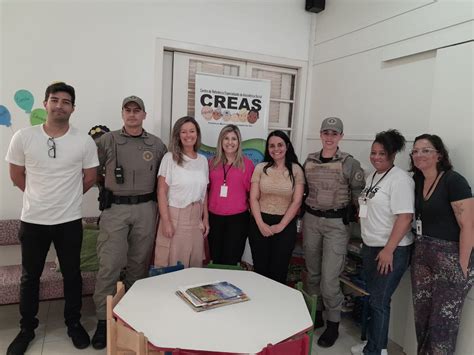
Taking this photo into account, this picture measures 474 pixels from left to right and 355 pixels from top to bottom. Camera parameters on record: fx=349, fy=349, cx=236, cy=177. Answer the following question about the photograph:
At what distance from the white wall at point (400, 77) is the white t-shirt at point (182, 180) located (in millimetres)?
1524

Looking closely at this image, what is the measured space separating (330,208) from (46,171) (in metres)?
1.92

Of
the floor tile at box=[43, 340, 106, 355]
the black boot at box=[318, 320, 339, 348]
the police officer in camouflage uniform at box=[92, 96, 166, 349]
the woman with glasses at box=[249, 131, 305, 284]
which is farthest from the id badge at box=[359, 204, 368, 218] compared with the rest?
the floor tile at box=[43, 340, 106, 355]

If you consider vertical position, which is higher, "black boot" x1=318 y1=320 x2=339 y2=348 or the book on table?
the book on table

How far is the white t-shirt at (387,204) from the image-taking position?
2.20m

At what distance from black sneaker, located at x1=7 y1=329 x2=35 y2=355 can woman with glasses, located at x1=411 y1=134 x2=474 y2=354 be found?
2.59 meters

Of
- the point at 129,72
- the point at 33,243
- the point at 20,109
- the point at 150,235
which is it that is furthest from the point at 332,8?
the point at 33,243

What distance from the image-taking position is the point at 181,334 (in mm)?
1419

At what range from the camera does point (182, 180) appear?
2.47 meters

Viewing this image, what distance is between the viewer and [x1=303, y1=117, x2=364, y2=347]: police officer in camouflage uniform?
2543 millimetres

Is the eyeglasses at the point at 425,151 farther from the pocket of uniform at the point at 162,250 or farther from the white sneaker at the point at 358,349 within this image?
the pocket of uniform at the point at 162,250

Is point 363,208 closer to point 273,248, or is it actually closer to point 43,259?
point 273,248

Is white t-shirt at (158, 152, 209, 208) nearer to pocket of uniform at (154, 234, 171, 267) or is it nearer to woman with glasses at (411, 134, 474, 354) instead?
pocket of uniform at (154, 234, 171, 267)

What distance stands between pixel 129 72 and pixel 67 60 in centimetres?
51

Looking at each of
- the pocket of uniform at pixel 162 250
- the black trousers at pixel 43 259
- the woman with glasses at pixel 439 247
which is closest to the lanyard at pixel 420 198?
the woman with glasses at pixel 439 247
